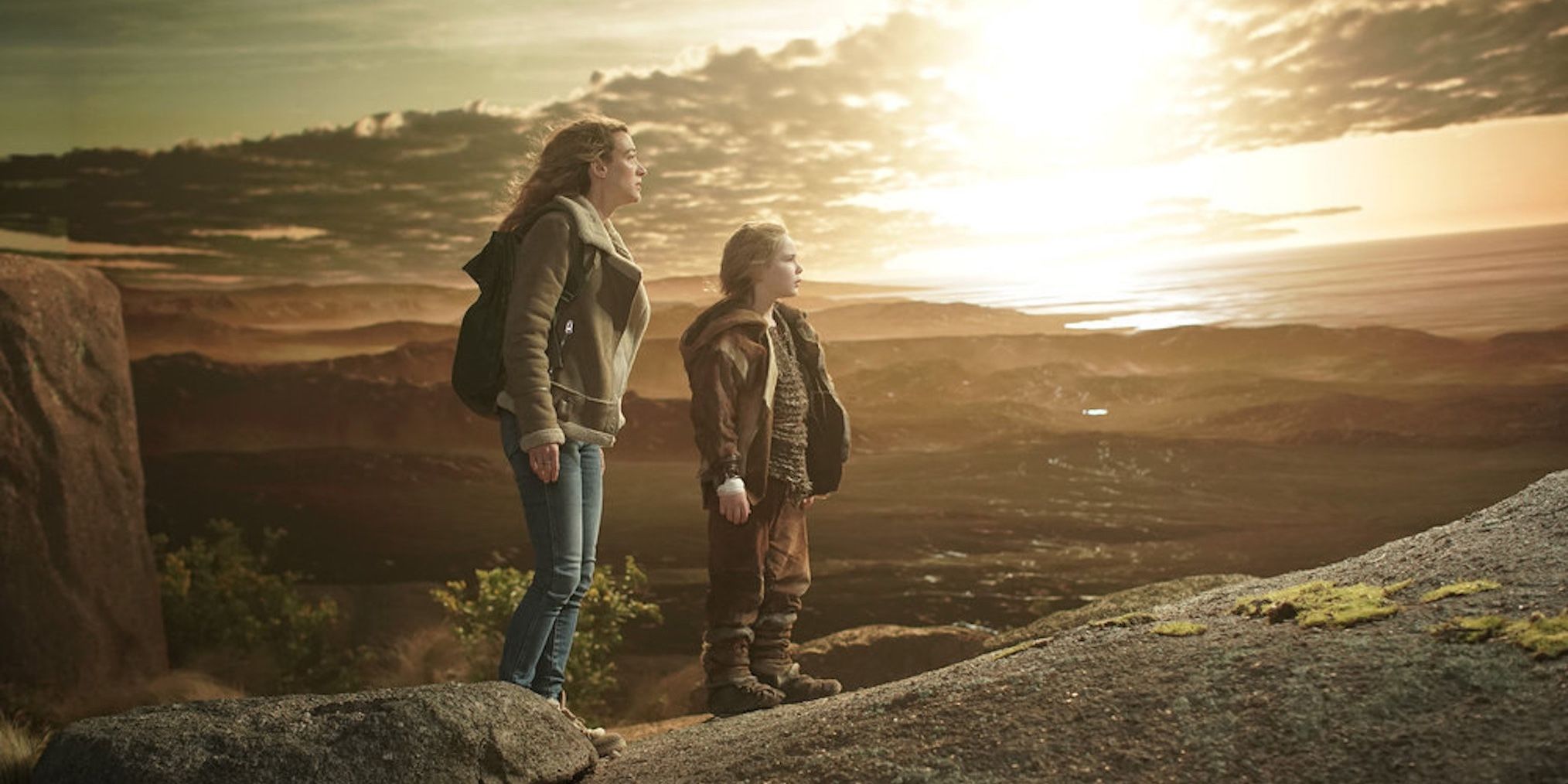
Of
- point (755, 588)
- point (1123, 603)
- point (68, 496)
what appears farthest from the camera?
point (68, 496)

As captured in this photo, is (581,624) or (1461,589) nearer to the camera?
(1461,589)

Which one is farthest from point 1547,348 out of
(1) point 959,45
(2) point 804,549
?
(2) point 804,549

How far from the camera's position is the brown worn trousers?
16.2 ft

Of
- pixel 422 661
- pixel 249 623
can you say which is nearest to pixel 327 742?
pixel 422 661

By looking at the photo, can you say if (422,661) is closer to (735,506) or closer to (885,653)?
(885,653)

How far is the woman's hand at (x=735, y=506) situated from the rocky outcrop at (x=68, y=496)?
4057 mm

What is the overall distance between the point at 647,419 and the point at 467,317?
3.26 meters

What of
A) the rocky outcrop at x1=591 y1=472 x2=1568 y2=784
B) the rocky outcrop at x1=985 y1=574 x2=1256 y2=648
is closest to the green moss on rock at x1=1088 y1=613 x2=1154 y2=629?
the rocky outcrop at x1=591 y1=472 x2=1568 y2=784

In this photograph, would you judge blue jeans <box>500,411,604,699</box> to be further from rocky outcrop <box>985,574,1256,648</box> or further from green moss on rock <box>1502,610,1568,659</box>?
rocky outcrop <box>985,574,1256,648</box>

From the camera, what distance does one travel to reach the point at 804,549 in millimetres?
5191

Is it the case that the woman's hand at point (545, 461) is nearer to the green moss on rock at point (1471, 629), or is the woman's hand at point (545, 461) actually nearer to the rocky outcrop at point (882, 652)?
the green moss on rock at point (1471, 629)

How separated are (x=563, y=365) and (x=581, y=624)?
296 cm

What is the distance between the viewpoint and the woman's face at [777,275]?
16.3 feet

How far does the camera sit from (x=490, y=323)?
13.3 feet
